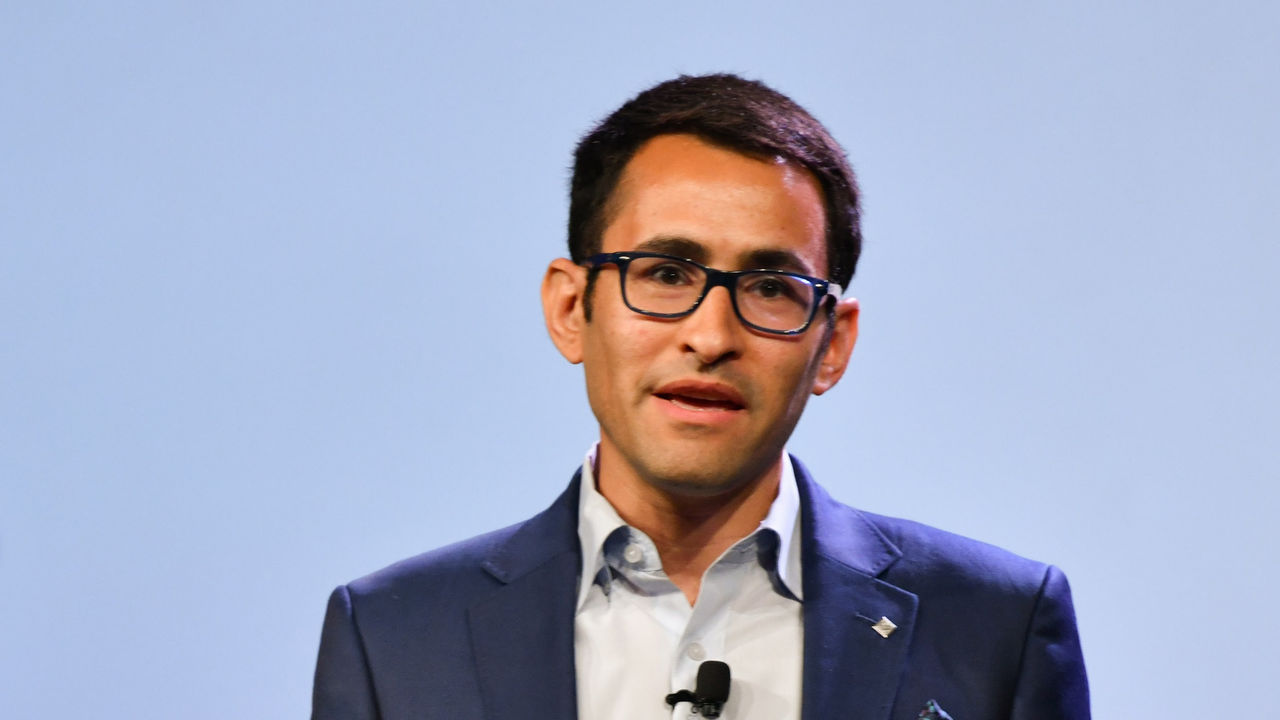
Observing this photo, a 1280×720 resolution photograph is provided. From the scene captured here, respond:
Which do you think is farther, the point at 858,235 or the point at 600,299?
the point at 858,235

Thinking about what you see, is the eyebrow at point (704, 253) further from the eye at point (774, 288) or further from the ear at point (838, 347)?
the ear at point (838, 347)

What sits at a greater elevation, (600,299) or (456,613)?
(600,299)

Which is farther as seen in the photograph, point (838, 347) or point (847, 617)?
point (838, 347)

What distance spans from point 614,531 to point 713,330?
40 cm

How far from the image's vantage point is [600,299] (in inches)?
98.2

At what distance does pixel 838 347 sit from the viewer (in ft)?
8.60

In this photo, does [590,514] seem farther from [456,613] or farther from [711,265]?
[711,265]

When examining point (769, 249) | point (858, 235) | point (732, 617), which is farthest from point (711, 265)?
point (732, 617)

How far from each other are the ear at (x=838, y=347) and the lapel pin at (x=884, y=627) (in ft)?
1.23

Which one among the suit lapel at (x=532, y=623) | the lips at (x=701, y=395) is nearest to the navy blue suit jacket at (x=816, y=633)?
the suit lapel at (x=532, y=623)

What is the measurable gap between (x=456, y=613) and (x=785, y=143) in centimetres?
90

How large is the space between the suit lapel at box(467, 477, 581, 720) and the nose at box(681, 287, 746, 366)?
439 mm

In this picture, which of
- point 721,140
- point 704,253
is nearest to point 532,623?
point 704,253

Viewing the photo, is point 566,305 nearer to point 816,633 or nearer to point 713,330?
point 713,330
